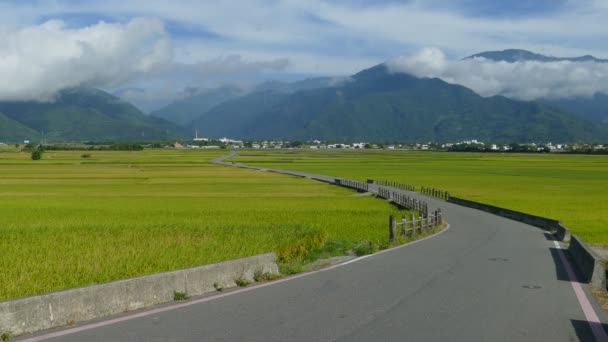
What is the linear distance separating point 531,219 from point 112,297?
27.4m

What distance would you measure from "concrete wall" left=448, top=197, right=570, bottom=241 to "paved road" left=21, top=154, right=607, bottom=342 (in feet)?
30.0

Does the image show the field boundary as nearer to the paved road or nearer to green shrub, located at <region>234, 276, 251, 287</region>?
the paved road

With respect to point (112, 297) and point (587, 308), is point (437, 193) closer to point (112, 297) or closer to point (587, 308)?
point (587, 308)

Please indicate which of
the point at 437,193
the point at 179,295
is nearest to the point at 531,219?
the point at 437,193

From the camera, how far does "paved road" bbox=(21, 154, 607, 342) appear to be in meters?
9.17

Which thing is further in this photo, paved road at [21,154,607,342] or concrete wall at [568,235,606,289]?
concrete wall at [568,235,606,289]

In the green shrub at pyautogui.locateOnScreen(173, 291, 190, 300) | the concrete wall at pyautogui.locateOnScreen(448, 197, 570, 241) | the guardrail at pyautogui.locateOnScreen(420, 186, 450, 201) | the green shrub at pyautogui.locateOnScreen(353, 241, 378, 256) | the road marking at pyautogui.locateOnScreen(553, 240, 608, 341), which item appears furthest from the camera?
the guardrail at pyautogui.locateOnScreen(420, 186, 450, 201)

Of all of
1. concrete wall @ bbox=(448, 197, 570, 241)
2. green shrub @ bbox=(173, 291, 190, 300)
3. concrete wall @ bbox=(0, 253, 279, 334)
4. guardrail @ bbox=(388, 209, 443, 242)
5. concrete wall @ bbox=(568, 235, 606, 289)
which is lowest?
concrete wall @ bbox=(448, 197, 570, 241)

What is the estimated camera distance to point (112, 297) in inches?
406

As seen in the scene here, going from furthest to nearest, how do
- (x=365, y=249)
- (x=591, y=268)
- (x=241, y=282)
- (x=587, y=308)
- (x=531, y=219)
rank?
(x=531, y=219) < (x=365, y=249) < (x=591, y=268) < (x=241, y=282) < (x=587, y=308)

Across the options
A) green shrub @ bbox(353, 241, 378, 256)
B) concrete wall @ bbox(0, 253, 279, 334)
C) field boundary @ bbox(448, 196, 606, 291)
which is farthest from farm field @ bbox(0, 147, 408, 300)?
field boundary @ bbox(448, 196, 606, 291)

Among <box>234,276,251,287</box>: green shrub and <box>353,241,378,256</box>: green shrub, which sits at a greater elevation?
<box>234,276,251,287</box>: green shrub

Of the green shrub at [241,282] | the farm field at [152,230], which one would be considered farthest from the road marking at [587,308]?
the farm field at [152,230]

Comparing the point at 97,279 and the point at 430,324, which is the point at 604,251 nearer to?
the point at 430,324
